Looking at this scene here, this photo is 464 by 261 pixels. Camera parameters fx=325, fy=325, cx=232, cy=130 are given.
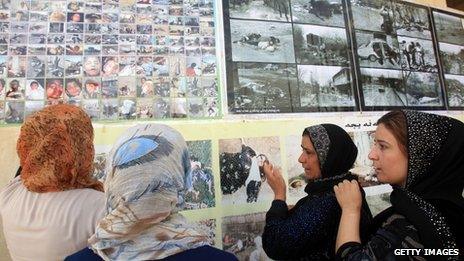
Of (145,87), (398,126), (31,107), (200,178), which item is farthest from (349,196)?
(31,107)

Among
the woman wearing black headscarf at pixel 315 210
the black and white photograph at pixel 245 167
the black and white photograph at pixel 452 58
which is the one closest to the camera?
the woman wearing black headscarf at pixel 315 210

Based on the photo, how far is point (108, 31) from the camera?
1136mm

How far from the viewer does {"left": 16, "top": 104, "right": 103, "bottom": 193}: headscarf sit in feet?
2.45

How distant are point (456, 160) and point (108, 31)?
1.10 m

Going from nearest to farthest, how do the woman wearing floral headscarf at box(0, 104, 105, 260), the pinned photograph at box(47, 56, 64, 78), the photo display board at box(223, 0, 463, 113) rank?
the woman wearing floral headscarf at box(0, 104, 105, 260), the pinned photograph at box(47, 56, 64, 78), the photo display board at box(223, 0, 463, 113)

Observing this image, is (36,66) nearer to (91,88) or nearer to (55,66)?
(55,66)

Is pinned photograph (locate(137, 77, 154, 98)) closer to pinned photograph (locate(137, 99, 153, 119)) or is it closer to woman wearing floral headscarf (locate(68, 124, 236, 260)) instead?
pinned photograph (locate(137, 99, 153, 119))

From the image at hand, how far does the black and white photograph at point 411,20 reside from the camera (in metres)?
1.64

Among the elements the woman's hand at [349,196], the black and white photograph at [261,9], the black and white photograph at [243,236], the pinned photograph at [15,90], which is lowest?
the black and white photograph at [243,236]

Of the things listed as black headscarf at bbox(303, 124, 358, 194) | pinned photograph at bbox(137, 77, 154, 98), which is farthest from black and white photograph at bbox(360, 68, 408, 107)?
pinned photograph at bbox(137, 77, 154, 98)

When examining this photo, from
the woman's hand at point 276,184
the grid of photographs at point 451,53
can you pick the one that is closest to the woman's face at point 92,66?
the woman's hand at point 276,184

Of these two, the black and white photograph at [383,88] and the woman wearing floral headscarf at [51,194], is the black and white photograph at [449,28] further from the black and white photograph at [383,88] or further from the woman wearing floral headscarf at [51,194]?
the woman wearing floral headscarf at [51,194]

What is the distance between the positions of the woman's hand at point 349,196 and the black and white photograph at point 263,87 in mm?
516

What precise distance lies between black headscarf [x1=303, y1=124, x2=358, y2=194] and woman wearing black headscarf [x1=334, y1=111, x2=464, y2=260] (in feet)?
0.31
